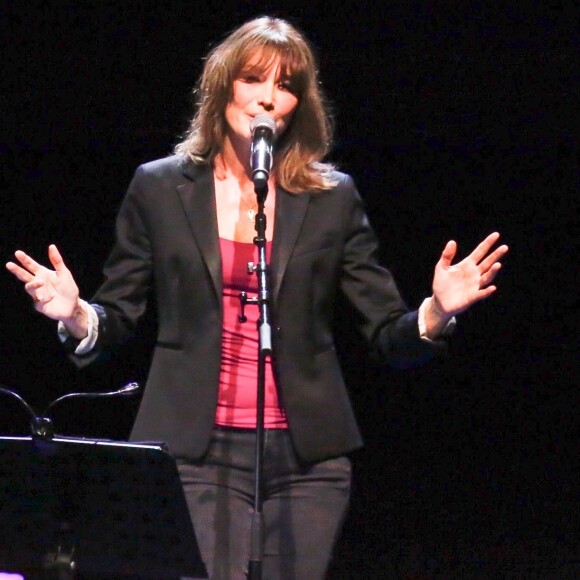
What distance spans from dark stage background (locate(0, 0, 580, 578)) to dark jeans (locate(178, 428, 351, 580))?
213cm

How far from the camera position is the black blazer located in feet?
8.38

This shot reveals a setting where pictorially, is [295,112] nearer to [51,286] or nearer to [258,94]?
[258,94]

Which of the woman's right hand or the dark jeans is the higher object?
the woman's right hand

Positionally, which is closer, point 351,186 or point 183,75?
point 351,186

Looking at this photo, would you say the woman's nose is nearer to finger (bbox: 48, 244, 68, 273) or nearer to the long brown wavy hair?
the long brown wavy hair

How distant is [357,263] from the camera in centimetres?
279

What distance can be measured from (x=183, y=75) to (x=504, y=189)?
136 centimetres

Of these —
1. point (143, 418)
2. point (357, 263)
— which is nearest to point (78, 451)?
point (143, 418)

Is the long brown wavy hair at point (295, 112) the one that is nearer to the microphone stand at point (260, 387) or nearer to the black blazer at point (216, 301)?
the black blazer at point (216, 301)

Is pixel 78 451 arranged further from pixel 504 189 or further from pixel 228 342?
pixel 504 189

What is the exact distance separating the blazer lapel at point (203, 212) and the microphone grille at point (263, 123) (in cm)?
21

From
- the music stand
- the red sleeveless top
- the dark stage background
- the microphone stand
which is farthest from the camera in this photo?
the dark stage background

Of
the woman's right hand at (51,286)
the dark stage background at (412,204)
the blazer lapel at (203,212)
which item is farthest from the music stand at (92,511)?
the dark stage background at (412,204)

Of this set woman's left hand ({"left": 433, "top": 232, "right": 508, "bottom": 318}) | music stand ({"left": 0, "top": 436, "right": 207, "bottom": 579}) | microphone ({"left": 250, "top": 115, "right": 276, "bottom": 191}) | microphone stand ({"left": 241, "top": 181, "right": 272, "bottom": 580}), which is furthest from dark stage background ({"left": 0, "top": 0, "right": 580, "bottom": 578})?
music stand ({"left": 0, "top": 436, "right": 207, "bottom": 579})
